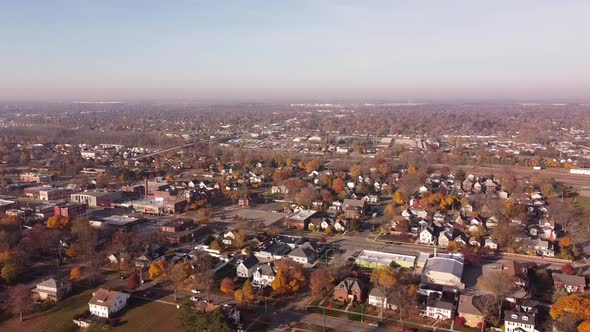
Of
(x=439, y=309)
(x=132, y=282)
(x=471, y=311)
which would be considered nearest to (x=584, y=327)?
(x=471, y=311)

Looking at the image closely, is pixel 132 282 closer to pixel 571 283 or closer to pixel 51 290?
pixel 51 290

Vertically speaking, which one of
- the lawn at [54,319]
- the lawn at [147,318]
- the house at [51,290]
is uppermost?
the house at [51,290]

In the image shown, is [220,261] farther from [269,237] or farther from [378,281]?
[378,281]

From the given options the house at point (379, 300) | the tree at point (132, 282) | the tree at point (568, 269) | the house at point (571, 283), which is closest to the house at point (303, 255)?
the house at point (379, 300)

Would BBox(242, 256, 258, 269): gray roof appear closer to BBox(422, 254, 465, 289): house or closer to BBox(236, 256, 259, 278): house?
BBox(236, 256, 259, 278): house

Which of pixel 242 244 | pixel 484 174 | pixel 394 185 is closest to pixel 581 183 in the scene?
pixel 484 174

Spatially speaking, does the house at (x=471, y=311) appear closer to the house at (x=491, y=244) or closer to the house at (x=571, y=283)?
the house at (x=571, y=283)
